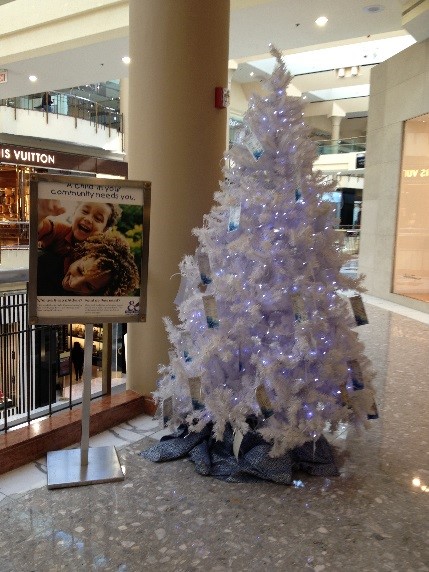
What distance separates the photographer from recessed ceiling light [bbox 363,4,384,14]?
6.84 meters

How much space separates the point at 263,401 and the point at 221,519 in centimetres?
58

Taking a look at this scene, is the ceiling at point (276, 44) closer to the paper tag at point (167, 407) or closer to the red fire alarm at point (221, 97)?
the red fire alarm at point (221, 97)

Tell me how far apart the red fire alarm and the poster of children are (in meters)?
1.14

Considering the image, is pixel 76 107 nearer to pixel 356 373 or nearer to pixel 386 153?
pixel 386 153

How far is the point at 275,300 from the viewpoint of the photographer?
8.28ft

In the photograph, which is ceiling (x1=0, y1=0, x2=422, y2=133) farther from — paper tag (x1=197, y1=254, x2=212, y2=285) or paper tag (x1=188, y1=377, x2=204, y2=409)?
paper tag (x1=188, y1=377, x2=204, y2=409)

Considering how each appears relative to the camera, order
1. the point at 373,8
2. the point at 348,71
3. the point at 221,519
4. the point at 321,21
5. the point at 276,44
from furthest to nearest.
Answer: the point at 348,71 < the point at 276,44 < the point at 321,21 < the point at 373,8 < the point at 221,519

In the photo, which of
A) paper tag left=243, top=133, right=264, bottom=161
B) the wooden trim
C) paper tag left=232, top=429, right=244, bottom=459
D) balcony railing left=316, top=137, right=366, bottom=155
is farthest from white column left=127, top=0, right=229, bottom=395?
balcony railing left=316, top=137, right=366, bottom=155

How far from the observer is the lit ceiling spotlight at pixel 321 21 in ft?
23.8

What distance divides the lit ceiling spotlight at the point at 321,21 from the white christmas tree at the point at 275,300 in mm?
5422

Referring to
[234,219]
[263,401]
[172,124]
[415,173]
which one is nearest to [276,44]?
[415,173]

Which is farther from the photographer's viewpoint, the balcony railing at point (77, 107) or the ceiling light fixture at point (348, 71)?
the balcony railing at point (77, 107)

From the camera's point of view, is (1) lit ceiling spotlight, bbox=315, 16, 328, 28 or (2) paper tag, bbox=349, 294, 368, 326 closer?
(2) paper tag, bbox=349, 294, 368, 326

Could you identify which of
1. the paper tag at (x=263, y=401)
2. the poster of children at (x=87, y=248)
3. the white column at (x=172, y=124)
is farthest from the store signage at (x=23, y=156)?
the paper tag at (x=263, y=401)
